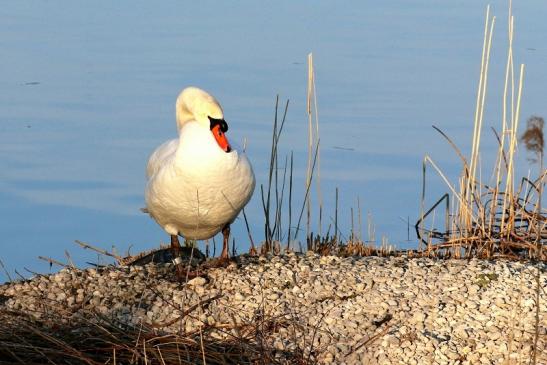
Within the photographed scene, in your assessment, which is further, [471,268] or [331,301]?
[471,268]

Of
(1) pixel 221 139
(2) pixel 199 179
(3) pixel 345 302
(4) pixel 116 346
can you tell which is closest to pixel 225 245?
(2) pixel 199 179

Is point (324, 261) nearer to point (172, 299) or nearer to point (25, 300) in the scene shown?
point (172, 299)

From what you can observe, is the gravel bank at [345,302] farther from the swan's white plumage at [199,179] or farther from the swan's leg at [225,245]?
the swan's white plumage at [199,179]

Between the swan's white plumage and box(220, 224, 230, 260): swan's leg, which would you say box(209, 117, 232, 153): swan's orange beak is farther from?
box(220, 224, 230, 260): swan's leg

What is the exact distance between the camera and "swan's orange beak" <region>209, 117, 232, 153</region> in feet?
20.0

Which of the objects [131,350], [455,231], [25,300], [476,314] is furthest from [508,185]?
[131,350]

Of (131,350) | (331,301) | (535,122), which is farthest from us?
(535,122)

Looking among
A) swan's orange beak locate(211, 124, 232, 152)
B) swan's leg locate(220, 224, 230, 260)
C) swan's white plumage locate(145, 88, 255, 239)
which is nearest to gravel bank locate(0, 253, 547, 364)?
swan's leg locate(220, 224, 230, 260)

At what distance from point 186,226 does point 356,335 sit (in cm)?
175

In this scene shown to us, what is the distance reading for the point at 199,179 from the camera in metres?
6.10

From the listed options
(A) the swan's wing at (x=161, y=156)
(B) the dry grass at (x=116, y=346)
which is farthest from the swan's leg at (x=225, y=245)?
(B) the dry grass at (x=116, y=346)

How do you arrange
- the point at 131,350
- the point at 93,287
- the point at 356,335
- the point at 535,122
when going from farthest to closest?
the point at 535,122 → the point at 93,287 → the point at 356,335 → the point at 131,350

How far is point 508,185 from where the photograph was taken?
23.0 ft

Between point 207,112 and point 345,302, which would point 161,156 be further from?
point 345,302
